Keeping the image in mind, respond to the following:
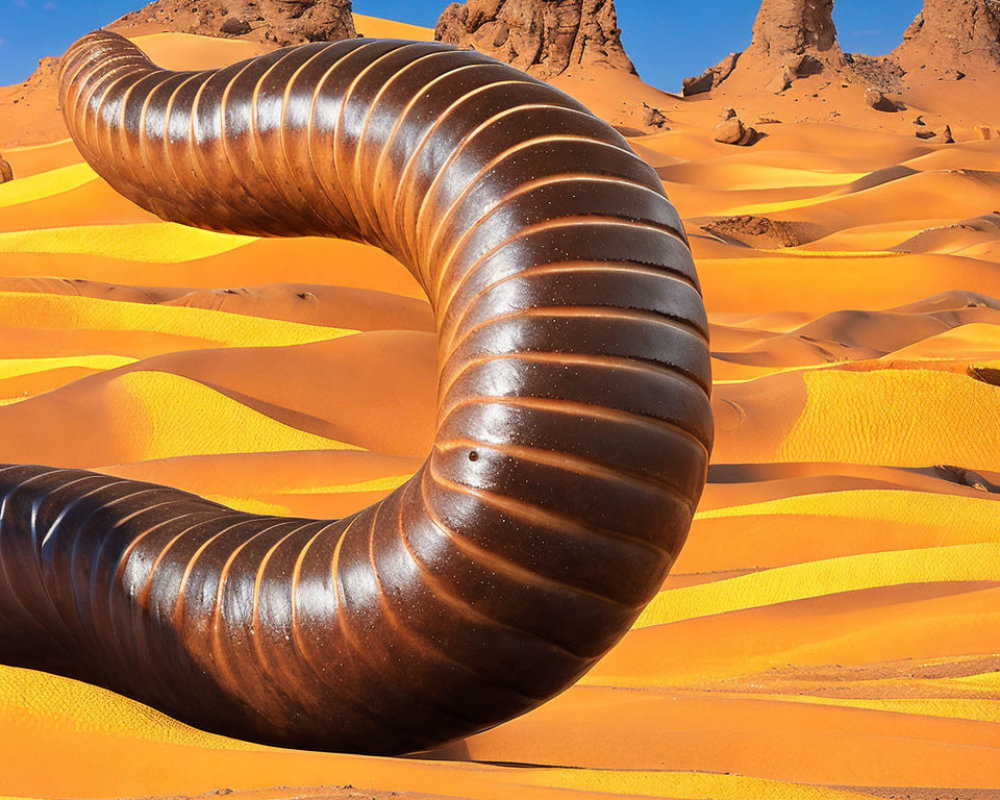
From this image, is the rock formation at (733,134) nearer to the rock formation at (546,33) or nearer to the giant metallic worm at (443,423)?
the rock formation at (546,33)

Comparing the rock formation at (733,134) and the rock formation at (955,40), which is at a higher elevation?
the rock formation at (955,40)

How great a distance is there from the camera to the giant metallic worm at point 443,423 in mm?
1828

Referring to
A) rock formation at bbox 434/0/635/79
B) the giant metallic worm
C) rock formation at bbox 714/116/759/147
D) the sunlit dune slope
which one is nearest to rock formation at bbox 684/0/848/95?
rock formation at bbox 434/0/635/79


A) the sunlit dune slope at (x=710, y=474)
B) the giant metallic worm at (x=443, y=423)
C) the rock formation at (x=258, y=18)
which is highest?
the rock formation at (x=258, y=18)

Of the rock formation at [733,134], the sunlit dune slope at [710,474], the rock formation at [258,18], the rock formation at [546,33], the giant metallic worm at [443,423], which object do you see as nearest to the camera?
the giant metallic worm at [443,423]

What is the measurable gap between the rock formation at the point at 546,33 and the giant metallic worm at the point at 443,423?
32.6m

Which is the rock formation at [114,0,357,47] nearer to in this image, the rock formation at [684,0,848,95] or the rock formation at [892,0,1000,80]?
the rock formation at [684,0,848,95]

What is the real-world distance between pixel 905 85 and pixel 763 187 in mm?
17875

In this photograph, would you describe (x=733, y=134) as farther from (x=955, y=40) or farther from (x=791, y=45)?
(x=955, y=40)

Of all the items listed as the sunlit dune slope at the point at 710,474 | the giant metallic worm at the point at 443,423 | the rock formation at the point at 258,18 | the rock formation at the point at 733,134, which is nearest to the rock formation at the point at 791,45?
the rock formation at the point at 733,134

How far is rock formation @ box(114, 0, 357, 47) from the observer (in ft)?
79.9

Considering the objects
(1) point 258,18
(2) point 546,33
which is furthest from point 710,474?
(2) point 546,33

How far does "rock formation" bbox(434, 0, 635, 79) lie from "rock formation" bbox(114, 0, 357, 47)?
8.81 metres

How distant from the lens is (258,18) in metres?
26.7
